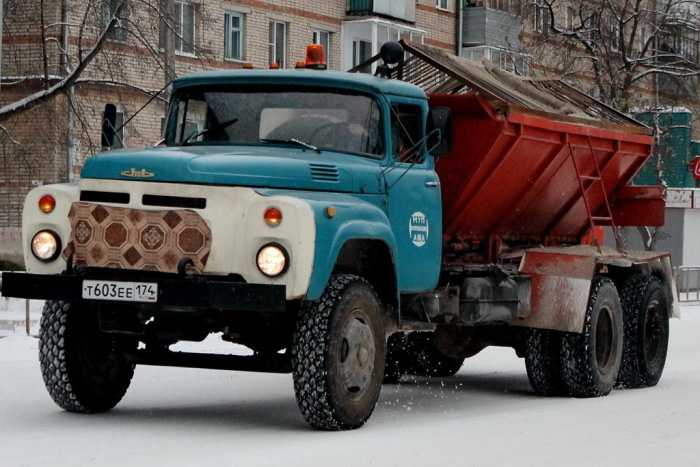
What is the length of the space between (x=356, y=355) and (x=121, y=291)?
4.95ft

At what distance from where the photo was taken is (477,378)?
13969 mm

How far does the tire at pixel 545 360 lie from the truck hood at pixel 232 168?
121 inches

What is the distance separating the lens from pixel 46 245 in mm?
9469

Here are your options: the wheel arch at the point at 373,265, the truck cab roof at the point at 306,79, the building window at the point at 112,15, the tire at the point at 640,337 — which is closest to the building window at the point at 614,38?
the building window at the point at 112,15

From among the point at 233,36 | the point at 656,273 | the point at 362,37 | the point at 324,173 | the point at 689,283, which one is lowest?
the point at 689,283

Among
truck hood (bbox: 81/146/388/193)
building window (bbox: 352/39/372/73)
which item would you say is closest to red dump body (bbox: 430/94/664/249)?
truck hood (bbox: 81/146/388/193)

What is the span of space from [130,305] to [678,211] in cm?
3135

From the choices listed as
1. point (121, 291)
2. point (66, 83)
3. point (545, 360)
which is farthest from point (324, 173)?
point (66, 83)

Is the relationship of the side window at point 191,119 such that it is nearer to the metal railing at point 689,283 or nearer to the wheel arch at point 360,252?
the wheel arch at point 360,252

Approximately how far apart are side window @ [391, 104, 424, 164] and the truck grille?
1.95 m

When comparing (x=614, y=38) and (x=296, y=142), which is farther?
(x=614, y=38)

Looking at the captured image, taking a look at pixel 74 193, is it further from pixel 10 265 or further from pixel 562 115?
pixel 10 265

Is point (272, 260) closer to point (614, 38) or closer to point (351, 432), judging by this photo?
point (351, 432)

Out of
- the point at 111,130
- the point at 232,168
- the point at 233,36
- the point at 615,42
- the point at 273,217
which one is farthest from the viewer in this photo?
the point at 233,36
